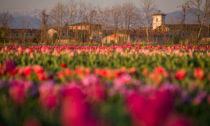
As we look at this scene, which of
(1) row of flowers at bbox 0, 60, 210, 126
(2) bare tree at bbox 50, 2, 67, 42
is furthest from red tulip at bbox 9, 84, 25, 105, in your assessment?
(2) bare tree at bbox 50, 2, 67, 42

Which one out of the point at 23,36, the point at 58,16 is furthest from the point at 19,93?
the point at 58,16

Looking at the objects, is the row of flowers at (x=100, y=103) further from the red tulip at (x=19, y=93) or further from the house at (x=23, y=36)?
the house at (x=23, y=36)

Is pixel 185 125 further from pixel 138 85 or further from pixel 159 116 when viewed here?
pixel 138 85

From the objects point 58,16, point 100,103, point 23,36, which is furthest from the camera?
point 58,16

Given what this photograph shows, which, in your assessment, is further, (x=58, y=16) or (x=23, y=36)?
(x=58, y=16)

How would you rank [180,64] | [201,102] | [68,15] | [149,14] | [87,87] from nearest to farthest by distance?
[201,102]
[87,87]
[180,64]
[149,14]
[68,15]

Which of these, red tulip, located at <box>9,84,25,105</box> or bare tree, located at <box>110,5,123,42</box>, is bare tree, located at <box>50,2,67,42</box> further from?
red tulip, located at <box>9,84,25,105</box>

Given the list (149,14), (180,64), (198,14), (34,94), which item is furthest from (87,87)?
(149,14)

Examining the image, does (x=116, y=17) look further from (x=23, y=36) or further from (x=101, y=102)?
(x=101, y=102)

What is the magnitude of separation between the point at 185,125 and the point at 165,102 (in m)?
0.38

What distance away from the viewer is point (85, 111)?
1.13 metres

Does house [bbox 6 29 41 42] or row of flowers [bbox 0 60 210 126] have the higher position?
house [bbox 6 29 41 42]

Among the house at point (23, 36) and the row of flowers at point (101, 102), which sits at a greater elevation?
the house at point (23, 36)

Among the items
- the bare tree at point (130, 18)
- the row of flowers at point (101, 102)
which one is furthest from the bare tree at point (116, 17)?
the row of flowers at point (101, 102)
